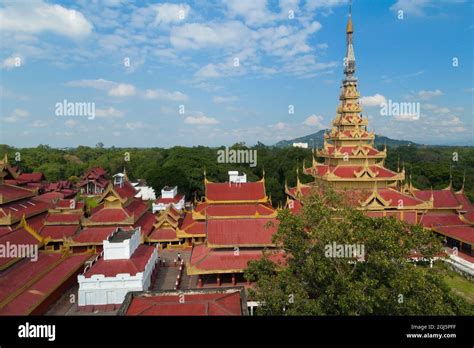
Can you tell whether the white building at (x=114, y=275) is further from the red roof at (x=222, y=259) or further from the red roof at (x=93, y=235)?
the red roof at (x=93, y=235)

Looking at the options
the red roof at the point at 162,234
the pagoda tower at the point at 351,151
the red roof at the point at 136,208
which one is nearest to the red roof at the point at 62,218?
the red roof at the point at 136,208

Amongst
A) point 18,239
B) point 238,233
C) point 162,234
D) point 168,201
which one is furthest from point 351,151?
point 18,239

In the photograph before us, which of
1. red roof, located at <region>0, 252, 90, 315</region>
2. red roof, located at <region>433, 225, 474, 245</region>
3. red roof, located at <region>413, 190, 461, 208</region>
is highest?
red roof, located at <region>413, 190, 461, 208</region>

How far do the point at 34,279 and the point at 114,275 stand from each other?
3829 mm

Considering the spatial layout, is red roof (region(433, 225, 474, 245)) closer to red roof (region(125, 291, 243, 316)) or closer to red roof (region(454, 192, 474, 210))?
red roof (region(454, 192, 474, 210))

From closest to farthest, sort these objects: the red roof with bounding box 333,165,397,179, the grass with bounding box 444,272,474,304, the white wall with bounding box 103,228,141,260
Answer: the grass with bounding box 444,272,474,304 → the white wall with bounding box 103,228,141,260 → the red roof with bounding box 333,165,397,179

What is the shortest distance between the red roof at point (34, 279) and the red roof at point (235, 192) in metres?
10.8

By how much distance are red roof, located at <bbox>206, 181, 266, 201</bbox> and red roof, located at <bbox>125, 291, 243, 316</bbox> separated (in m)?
13.8

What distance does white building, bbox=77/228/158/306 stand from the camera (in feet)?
56.0

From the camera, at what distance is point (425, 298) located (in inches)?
372

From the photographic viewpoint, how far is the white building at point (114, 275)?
1706 centimetres

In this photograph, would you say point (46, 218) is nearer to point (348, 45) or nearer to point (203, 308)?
point (203, 308)

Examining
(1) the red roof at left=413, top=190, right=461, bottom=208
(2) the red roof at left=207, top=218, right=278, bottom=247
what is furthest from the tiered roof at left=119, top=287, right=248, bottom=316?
(1) the red roof at left=413, top=190, right=461, bottom=208

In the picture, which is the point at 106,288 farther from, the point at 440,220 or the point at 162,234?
the point at 440,220
